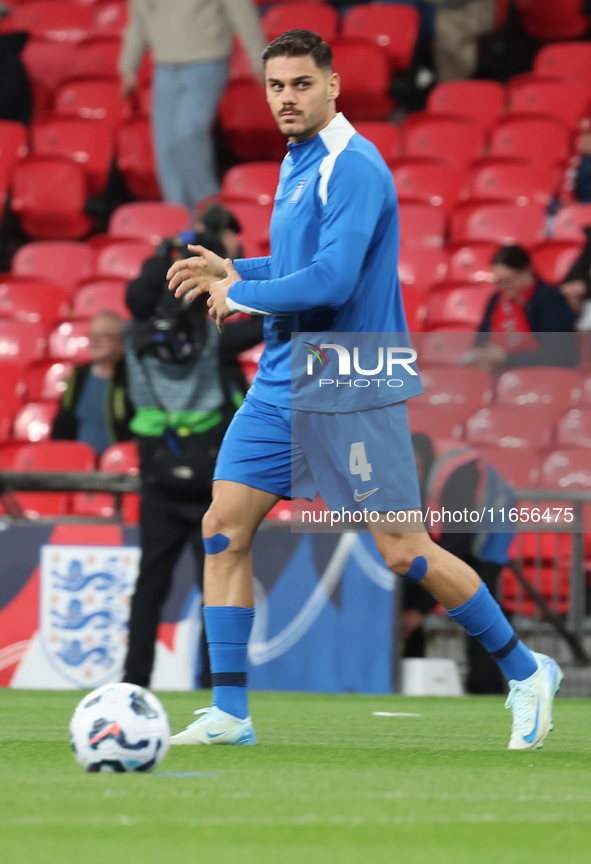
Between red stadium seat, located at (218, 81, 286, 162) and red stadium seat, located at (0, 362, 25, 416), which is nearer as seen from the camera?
red stadium seat, located at (0, 362, 25, 416)

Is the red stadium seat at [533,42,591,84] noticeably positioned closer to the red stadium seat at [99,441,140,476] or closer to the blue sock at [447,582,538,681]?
the red stadium seat at [99,441,140,476]

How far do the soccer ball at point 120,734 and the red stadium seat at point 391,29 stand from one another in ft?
30.9

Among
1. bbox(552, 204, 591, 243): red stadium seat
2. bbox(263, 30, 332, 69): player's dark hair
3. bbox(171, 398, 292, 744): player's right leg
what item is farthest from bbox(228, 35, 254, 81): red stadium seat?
bbox(171, 398, 292, 744): player's right leg

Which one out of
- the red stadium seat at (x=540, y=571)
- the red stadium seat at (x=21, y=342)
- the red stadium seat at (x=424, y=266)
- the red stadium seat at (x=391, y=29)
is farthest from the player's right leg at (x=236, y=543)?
the red stadium seat at (x=391, y=29)

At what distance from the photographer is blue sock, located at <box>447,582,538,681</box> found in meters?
4.14

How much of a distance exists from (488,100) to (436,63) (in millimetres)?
827

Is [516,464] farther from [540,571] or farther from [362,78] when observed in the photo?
[362,78]

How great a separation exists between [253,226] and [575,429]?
324 cm

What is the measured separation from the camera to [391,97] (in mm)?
12680

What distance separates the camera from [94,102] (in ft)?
41.4

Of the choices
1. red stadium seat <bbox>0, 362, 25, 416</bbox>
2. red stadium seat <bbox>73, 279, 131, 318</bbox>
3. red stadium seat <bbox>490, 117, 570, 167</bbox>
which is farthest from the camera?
red stadium seat <bbox>490, 117, 570, 167</bbox>

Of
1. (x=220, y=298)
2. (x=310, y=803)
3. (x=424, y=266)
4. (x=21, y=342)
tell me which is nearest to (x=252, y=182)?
(x=424, y=266)

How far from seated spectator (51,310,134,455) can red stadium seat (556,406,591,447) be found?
256 cm

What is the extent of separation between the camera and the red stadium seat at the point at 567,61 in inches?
469
